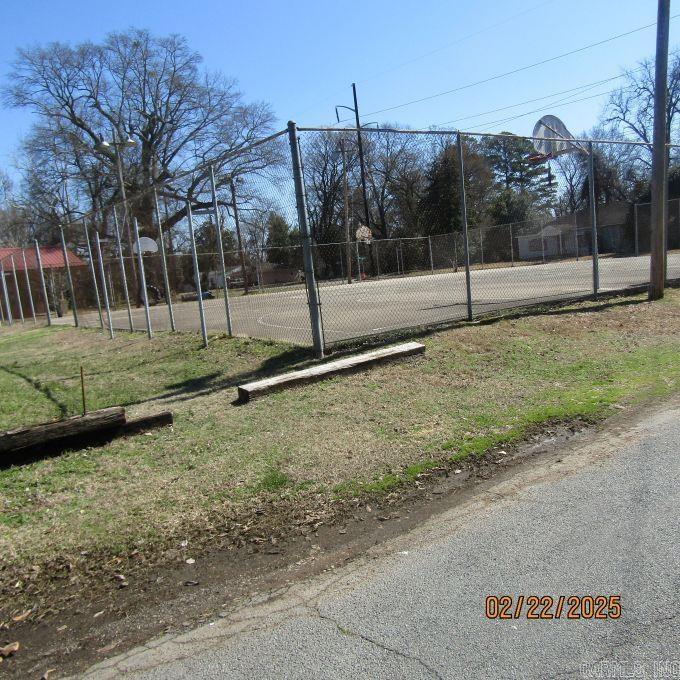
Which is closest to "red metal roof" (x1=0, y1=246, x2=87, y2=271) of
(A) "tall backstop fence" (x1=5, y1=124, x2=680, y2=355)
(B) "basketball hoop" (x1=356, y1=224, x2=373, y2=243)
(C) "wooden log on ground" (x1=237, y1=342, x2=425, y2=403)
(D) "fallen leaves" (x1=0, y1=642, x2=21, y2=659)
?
(A) "tall backstop fence" (x1=5, y1=124, x2=680, y2=355)

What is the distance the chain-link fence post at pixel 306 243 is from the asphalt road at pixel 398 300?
2.27ft

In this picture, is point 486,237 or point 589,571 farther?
point 486,237

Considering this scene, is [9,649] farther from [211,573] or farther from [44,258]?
[44,258]

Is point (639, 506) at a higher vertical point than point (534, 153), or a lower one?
lower

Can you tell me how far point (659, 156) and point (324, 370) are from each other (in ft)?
28.5

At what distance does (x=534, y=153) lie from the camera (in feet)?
40.5

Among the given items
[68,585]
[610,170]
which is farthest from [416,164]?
[610,170]

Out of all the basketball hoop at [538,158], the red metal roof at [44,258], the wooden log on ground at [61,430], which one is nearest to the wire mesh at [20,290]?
the red metal roof at [44,258]

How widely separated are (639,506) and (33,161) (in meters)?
47.9

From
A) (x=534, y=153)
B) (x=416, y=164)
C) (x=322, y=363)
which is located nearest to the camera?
(x=322, y=363)

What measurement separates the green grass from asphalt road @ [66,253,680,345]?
50.1 inches

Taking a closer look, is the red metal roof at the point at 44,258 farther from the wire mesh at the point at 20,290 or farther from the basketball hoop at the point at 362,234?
the basketball hoop at the point at 362,234

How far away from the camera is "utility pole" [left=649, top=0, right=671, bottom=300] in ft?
35.6

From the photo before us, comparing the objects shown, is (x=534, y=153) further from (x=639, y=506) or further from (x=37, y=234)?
(x=37, y=234)
